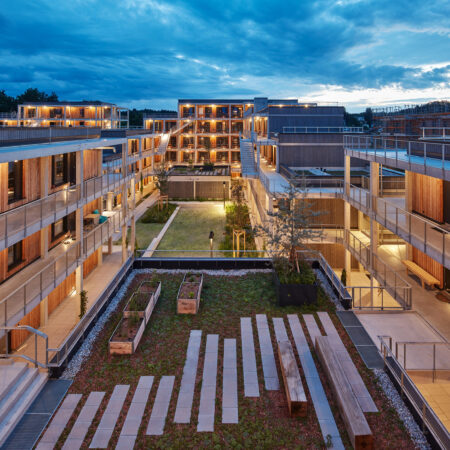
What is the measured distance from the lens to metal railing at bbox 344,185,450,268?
445 inches

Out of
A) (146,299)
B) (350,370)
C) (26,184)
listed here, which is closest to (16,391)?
(146,299)

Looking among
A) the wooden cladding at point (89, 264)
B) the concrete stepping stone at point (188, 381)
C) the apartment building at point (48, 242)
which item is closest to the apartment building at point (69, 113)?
the apartment building at point (48, 242)

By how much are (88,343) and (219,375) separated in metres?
4.53

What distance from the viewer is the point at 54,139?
14.9 m

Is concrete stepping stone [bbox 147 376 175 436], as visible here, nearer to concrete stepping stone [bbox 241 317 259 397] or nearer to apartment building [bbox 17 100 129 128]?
concrete stepping stone [bbox 241 317 259 397]

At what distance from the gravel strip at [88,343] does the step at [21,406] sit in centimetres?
59

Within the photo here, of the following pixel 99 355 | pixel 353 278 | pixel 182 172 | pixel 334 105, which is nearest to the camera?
pixel 99 355

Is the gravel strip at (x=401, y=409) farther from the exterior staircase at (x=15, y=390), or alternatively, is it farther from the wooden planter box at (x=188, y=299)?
the exterior staircase at (x=15, y=390)

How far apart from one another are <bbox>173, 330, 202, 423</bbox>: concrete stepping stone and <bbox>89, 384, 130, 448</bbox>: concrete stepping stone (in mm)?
1349

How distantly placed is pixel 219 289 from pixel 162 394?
7.21 m

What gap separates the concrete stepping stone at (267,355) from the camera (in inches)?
379

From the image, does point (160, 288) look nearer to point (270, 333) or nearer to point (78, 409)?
point (270, 333)

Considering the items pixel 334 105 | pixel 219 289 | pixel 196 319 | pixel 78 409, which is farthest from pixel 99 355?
pixel 334 105

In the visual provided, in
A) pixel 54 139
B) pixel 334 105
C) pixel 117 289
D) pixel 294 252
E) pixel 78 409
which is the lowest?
pixel 78 409
